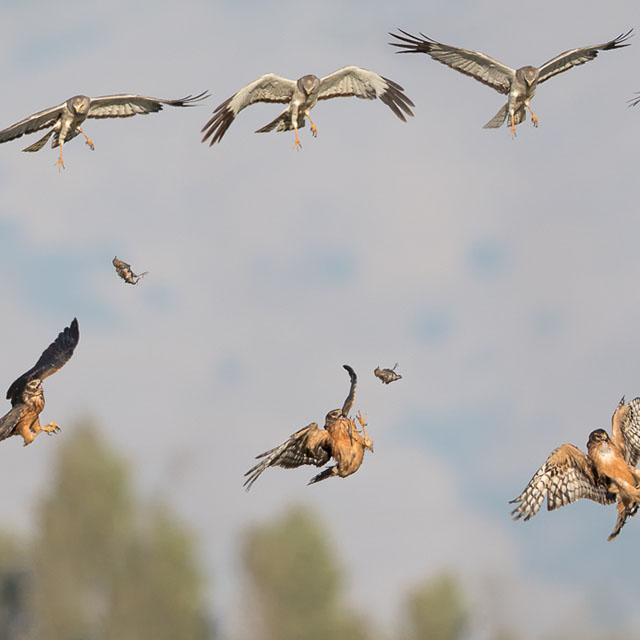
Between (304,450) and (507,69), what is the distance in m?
11.0

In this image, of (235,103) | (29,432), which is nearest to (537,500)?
(29,432)

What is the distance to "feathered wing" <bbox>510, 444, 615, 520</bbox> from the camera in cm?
2073

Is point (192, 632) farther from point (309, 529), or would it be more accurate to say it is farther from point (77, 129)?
point (77, 129)

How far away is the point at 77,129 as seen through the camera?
89.1 ft

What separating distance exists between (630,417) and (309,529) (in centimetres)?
2053

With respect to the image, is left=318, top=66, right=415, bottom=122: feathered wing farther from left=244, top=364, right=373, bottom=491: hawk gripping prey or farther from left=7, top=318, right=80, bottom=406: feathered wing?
left=244, top=364, right=373, bottom=491: hawk gripping prey

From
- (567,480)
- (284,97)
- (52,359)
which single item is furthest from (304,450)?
(284,97)

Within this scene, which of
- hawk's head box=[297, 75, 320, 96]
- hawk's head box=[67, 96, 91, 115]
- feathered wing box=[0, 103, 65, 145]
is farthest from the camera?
hawk's head box=[297, 75, 320, 96]

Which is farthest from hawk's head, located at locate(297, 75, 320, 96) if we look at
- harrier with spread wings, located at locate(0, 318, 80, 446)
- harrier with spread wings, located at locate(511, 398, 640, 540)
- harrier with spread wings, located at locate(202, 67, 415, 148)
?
harrier with spread wings, located at locate(511, 398, 640, 540)

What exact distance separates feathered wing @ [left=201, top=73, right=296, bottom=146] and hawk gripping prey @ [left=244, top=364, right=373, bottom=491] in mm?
8786

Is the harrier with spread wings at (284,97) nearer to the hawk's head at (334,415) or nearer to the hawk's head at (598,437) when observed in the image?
the hawk's head at (334,415)

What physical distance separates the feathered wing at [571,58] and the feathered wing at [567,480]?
10.3 meters

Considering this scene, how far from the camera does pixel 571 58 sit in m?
28.2

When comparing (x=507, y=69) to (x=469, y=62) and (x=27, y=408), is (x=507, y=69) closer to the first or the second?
(x=469, y=62)
